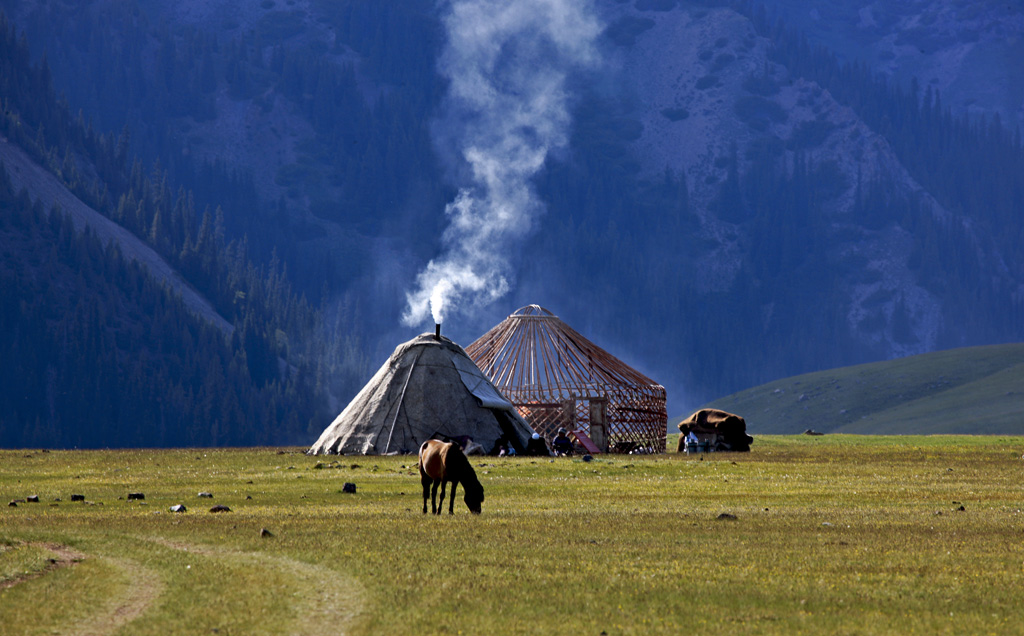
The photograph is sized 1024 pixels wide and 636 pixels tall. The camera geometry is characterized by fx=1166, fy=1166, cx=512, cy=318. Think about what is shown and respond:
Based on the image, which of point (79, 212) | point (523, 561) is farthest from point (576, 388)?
point (79, 212)

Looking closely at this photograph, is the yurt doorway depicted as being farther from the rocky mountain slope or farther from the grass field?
the rocky mountain slope

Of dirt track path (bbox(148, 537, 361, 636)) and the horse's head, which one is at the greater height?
the horse's head

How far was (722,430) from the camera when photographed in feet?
182

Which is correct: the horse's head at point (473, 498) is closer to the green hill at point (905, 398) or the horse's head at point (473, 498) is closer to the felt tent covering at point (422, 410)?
the felt tent covering at point (422, 410)

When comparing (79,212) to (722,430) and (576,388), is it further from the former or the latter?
(722,430)

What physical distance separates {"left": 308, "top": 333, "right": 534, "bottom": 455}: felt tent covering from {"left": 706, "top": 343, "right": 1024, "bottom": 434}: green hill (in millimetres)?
88950

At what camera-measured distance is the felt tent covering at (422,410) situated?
155 feet

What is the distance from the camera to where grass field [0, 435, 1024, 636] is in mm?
11891

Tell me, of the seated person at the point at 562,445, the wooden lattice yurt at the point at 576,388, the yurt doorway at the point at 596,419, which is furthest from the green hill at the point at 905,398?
the seated person at the point at 562,445

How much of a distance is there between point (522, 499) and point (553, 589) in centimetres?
1207

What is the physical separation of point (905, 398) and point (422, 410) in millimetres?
127214

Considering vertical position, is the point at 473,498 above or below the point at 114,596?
above

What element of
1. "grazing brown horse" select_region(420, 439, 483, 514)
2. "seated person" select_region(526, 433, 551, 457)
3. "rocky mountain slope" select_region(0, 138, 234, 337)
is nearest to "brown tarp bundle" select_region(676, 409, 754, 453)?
"seated person" select_region(526, 433, 551, 457)

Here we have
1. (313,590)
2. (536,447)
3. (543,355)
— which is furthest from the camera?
(543,355)
